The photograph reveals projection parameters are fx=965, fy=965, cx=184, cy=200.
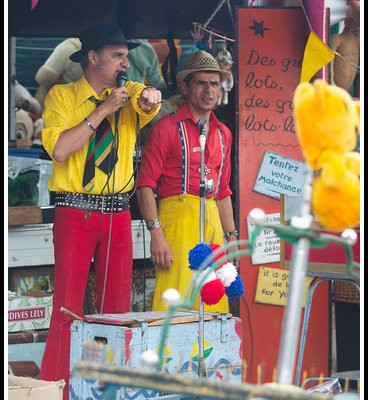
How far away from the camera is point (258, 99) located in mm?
5824

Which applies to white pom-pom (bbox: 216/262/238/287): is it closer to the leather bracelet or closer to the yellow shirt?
the yellow shirt

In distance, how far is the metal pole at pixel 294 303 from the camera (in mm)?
2133

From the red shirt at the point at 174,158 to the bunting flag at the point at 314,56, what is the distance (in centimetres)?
69

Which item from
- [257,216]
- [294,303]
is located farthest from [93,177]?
[294,303]

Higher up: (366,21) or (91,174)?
(366,21)

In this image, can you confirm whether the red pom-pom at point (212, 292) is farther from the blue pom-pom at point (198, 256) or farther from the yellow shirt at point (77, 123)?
the yellow shirt at point (77, 123)

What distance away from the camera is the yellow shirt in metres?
5.04

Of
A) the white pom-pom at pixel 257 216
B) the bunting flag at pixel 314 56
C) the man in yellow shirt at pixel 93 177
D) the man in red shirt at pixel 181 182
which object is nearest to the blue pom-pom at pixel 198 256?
the man in yellow shirt at pixel 93 177

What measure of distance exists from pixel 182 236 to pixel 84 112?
0.90 m

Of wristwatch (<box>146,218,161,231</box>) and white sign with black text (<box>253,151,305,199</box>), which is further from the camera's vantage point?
white sign with black text (<box>253,151,305,199</box>)

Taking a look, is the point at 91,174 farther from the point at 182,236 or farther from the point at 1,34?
the point at 1,34

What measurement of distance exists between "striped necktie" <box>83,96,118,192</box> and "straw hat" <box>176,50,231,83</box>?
26.3 inches

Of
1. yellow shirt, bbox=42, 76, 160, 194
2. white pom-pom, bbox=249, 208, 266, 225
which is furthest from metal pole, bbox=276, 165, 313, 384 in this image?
yellow shirt, bbox=42, 76, 160, 194

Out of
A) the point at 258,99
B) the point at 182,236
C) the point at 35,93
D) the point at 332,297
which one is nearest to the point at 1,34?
the point at 182,236
